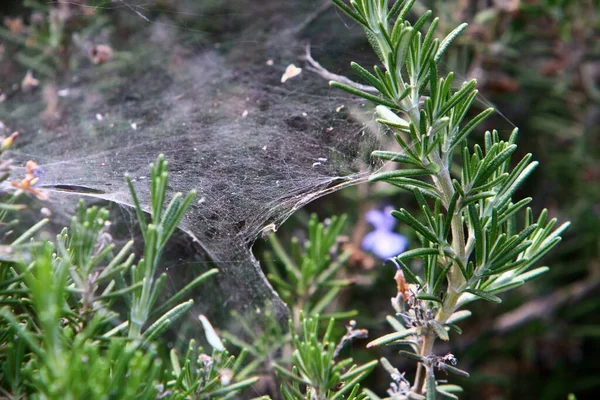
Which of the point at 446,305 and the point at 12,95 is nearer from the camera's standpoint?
the point at 446,305

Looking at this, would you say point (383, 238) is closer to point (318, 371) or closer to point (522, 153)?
point (522, 153)

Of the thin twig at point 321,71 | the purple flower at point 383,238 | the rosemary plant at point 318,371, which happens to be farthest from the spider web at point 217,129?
the purple flower at point 383,238

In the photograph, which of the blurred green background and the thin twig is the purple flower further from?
the thin twig

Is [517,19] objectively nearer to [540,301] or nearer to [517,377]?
[540,301]

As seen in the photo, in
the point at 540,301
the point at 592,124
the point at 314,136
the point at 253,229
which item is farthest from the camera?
the point at 592,124

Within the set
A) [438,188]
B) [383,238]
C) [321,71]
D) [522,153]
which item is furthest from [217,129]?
[522,153]

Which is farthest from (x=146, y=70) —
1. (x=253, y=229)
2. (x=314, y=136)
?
(x=253, y=229)
